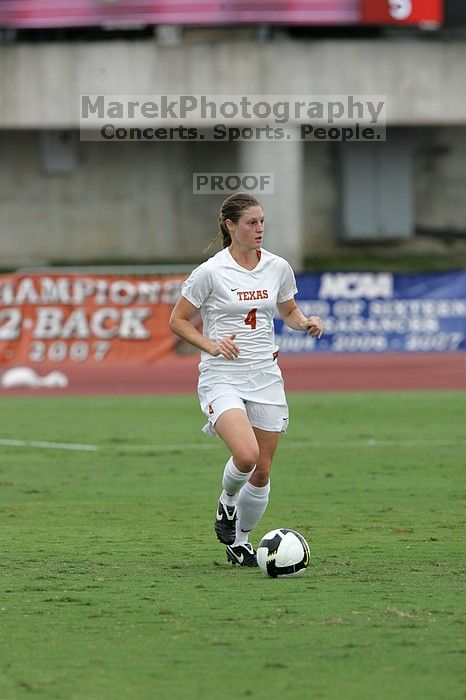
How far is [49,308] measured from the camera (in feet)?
84.5

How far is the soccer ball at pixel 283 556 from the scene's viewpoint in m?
8.56

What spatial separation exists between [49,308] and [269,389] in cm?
1711

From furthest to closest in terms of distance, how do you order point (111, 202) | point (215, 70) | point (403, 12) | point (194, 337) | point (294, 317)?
point (111, 202) < point (215, 70) < point (403, 12) < point (294, 317) < point (194, 337)

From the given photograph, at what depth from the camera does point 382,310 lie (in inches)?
1045

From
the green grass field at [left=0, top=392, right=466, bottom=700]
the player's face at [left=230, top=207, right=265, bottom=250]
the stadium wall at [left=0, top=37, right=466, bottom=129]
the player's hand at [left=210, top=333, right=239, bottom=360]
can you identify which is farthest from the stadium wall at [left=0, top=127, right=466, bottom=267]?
the player's hand at [left=210, top=333, right=239, bottom=360]

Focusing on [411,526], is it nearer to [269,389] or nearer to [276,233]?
[269,389]

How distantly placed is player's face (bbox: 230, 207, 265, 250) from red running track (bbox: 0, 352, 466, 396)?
14.6m

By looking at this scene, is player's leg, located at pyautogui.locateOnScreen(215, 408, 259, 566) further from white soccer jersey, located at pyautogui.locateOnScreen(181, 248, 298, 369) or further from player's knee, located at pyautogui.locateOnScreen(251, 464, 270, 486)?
white soccer jersey, located at pyautogui.locateOnScreen(181, 248, 298, 369)

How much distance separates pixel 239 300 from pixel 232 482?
1104mm

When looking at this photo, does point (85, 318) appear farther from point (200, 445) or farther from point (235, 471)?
point (235, 471)

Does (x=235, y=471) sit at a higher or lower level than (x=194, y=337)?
lower

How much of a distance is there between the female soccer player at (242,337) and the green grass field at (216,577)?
516mm

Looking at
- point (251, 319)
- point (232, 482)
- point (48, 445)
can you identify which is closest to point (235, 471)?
point (232, 482)

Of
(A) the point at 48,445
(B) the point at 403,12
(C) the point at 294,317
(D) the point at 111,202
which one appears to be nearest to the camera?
(C) the point at 294,317
